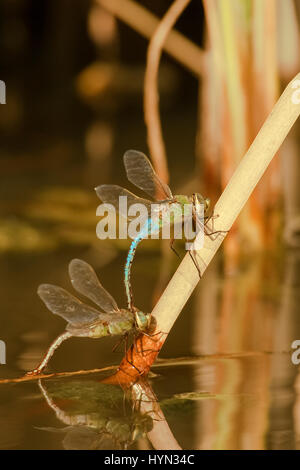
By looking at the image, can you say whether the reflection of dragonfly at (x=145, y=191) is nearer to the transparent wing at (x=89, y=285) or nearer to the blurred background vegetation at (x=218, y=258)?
the transparent wing at (x=89, y=285)

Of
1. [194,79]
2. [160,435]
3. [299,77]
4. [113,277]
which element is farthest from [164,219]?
[194,79]

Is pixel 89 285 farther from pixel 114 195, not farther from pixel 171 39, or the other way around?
pixel 171 39

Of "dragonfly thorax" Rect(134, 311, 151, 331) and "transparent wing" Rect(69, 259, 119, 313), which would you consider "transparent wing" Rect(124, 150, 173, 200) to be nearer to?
"transparent wing" Rect(69, 259, 119, 313)

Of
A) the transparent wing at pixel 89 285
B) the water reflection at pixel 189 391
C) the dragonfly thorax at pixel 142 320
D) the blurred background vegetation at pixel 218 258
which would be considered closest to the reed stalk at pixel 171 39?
the blurred background vegetation at pixel 218 258

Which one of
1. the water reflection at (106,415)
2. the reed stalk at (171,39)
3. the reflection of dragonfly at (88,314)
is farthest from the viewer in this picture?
the reed stalk at (171,39)

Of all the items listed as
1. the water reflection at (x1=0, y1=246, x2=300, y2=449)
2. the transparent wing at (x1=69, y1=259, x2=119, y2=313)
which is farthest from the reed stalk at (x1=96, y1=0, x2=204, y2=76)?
the transparent wing at (x1=69, y1=259, x2=119, y2=313)
